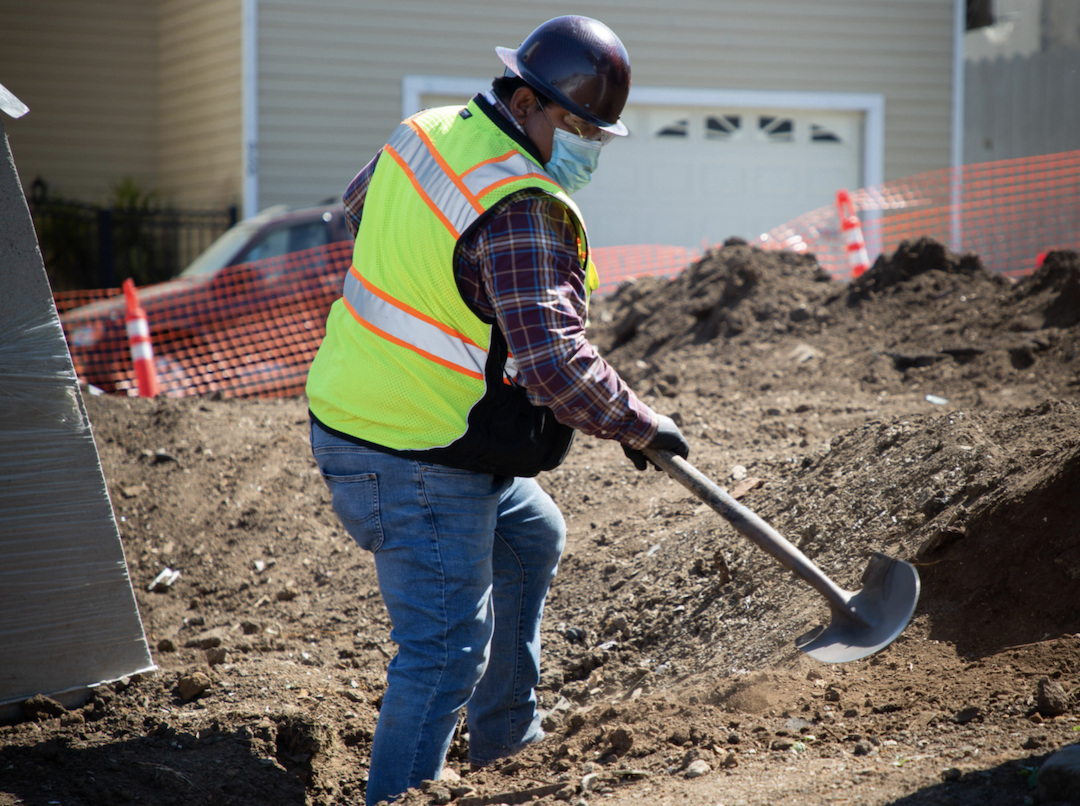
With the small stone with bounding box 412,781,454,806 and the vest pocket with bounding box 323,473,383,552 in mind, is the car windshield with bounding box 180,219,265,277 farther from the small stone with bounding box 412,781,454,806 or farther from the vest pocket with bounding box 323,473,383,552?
the small stone with bounding box 412,781,454,806

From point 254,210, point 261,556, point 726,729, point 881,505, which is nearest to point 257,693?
point 261,556

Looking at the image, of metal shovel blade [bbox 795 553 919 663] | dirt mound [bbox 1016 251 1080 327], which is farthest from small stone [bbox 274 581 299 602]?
dirt mound [bbox 1016 251 1080 327]

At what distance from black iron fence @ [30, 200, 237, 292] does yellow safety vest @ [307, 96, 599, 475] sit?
919 cm

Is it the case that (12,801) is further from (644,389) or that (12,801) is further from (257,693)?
(644,389)

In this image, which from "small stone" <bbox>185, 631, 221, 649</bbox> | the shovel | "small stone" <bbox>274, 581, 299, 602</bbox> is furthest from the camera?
"small stone" <bbox>274, 581, 299, 602</bbox>

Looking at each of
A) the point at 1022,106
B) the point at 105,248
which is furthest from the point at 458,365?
the point at 1022,106

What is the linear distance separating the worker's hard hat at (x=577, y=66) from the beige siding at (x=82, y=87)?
11981mm

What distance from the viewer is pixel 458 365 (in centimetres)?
230

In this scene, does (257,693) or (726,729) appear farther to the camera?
(257,693)

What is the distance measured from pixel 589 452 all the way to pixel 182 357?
416cm

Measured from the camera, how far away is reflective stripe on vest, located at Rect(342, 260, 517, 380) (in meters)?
2.29

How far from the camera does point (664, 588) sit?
148 inches

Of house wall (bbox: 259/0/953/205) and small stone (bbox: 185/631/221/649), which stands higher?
house wall (bbox: 259/0/953/205)

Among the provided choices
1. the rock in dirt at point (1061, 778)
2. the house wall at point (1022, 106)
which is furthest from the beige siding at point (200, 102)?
the rock in dirt at point (1061, 778)
